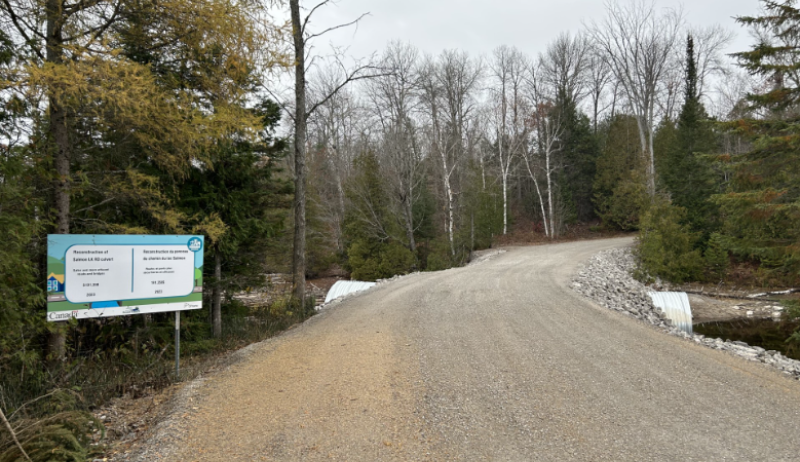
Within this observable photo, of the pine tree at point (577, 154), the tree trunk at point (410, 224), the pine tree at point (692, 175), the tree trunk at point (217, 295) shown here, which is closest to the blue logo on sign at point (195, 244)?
the tree trunk at point (217, 295)

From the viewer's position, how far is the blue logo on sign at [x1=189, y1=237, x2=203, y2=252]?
5.23 metres

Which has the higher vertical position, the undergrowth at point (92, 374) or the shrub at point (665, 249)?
the shrub at point (665, 249)

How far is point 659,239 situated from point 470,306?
39.5ft

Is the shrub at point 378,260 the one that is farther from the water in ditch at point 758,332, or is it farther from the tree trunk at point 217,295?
the water in ditch at point 758,332

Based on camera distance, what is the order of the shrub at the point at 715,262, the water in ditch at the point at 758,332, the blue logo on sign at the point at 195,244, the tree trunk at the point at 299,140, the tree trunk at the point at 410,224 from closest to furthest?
the blue logo on sign at the point at 195,244
the tree trunk at the point at 299,140
the water in ditch at the point at 758,332
the shrub at the point at 715,262
the tree trunk at the point at 410,224

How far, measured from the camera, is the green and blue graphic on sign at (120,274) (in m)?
4.27

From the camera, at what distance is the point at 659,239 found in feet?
54.5

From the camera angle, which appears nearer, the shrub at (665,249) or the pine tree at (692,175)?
the shrub at (665,249)

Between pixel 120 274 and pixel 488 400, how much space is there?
4277 millimetres

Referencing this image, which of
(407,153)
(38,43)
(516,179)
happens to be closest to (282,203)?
Answer: (38,43)

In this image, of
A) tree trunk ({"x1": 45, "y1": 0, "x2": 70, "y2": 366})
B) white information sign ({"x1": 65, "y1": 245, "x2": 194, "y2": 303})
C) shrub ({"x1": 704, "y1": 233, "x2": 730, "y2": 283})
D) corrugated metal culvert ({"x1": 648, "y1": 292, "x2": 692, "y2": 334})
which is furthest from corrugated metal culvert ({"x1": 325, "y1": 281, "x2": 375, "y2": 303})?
shrub ({"x1": 704, "y1": 233, "x2": 730, "y2": 283})

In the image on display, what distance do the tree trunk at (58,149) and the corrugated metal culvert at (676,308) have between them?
12375mm

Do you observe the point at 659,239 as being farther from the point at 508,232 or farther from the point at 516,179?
the point at 516,179

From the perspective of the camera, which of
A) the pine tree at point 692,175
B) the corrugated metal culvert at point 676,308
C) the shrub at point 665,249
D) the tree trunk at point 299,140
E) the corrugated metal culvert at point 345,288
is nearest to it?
the tree trunk at point 299,140
